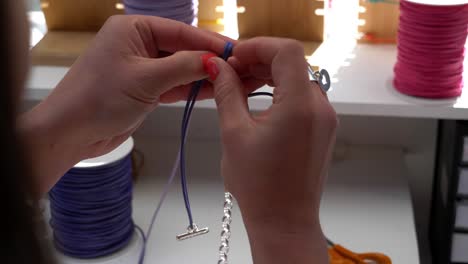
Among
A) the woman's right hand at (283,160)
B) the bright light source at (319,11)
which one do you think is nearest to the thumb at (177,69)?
the woman's right hand at (283,160)

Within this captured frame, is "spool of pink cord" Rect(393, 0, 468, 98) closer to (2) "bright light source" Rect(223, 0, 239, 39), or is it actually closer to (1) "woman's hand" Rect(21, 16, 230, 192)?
(2) "bright light source" Rect(223, 0, 239, 39)

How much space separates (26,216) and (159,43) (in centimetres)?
62

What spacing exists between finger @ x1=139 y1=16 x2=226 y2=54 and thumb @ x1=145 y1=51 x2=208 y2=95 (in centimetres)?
4

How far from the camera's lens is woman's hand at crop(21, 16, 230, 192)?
88cm

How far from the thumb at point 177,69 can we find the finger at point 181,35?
0.04m

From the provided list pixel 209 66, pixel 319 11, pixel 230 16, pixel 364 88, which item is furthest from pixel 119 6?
pixel 209 66

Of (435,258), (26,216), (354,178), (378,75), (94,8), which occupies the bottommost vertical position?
(435,258)

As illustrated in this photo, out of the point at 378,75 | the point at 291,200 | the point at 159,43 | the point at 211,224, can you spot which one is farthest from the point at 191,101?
the point at 378,75

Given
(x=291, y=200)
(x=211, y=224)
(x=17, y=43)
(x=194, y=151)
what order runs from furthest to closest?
1. (x=194, y=151)
2. (x=211, y=224)
3. (x=291, y=200)
4. (x=17, y=43)

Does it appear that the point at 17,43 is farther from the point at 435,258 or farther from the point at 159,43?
the point at 435,258

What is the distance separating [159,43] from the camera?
949 mm

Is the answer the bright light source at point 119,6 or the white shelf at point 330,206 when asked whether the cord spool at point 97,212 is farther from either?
the bright light source at point 119,6

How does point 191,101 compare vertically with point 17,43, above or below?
below

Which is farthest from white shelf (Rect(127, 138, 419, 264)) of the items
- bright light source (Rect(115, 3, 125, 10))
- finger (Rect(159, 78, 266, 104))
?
finger (Rect(159, 78, 266, 104))
